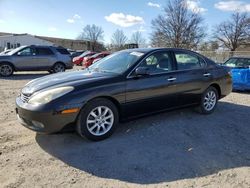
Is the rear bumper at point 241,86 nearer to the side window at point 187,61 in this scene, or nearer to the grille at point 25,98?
the side window at point 187,61

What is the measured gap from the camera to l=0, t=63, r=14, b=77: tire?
625 inches

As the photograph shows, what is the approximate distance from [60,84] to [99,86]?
0.63m

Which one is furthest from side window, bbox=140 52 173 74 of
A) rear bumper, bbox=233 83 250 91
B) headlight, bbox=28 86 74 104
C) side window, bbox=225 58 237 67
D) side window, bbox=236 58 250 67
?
side window, bbox=225 58 237 67

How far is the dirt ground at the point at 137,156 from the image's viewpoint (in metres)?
3.74

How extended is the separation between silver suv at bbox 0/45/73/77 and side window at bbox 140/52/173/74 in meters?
12.0

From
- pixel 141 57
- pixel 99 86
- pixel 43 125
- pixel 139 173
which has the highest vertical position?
pixel 141 57

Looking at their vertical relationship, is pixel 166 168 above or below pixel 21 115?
below

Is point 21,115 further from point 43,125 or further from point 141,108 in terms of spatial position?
point 141,108

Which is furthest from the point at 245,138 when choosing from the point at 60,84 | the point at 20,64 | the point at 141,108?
the point at 20,64

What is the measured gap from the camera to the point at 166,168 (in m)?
4.07

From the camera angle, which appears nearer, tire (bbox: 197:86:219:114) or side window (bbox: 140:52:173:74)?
side window (bbox: 140:52:173:74)

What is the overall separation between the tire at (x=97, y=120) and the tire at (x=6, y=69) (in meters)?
12.8

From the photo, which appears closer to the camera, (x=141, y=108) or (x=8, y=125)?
(x=141, y=108)

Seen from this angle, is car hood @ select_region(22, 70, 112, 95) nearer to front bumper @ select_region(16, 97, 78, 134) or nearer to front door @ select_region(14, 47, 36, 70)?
front bumper @ select_region(16, 97, 78, 134)
